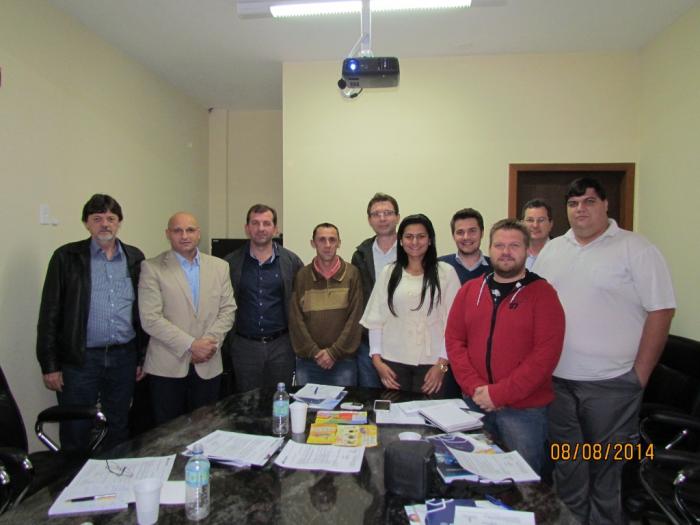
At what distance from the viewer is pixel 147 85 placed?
4.56 metres

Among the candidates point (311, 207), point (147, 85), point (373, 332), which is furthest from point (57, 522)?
point (147, 85)

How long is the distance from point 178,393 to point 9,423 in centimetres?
86

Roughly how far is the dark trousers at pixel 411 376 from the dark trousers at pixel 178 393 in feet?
3.67

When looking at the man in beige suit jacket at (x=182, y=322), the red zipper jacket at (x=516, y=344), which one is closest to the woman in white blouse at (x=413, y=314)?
the red zipper jacket at (x=516, y=344)

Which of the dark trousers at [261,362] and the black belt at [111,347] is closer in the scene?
the black belt at [111,347]

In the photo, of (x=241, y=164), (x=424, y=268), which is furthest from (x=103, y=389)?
(x=241, y=164)

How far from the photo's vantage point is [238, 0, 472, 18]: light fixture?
2973 millimetres

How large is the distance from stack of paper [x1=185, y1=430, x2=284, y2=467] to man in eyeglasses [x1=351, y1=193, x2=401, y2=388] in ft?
3.89

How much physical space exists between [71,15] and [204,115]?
95.8 inches

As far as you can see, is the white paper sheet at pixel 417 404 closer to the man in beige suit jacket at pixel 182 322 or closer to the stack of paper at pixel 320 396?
the stack of paper at pixel 320 396

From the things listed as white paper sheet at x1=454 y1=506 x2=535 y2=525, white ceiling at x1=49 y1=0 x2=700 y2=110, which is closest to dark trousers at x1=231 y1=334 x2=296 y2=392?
white paper sheet at x1=454 y1=506 x2=535 y2=525

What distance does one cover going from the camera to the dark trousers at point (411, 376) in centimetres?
238

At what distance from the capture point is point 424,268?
248 cm

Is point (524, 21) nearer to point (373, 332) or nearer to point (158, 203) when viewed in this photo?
point (373, 332)
